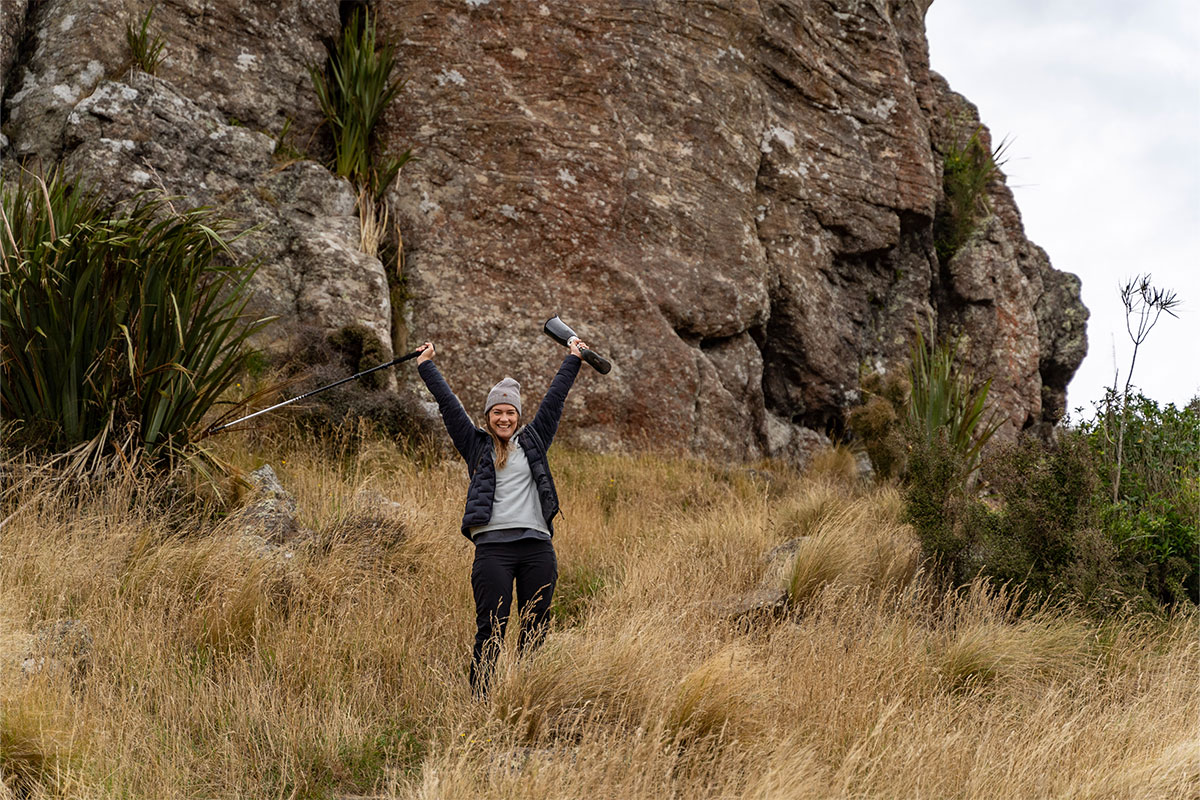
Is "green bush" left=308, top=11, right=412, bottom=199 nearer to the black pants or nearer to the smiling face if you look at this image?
the smiling face

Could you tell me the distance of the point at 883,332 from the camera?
14.2 m

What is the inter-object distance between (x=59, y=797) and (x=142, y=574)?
6.94 feet

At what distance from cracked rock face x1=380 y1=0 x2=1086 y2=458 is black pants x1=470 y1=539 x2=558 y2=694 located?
234 inches

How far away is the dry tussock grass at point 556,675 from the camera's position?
393 centimetres

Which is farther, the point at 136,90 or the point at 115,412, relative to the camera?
the point at 136,90

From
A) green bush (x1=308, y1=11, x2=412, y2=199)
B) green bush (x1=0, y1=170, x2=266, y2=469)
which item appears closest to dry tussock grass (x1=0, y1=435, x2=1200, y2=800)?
green bush (x1=0, y1=170, x2=266, y2=469)

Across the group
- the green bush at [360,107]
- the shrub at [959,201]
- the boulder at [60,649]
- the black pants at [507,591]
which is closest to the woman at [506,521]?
the black pants at [507,591]

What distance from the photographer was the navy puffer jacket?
492 cm

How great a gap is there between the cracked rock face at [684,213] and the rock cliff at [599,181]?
0.11 feet

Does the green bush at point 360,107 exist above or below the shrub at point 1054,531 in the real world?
above

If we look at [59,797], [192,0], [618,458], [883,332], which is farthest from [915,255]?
[59,797]

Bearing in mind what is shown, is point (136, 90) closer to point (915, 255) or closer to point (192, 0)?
point (192, 0)

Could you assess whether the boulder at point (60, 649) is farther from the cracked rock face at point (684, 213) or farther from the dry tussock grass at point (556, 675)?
the cracked rock face at point (684, 213)

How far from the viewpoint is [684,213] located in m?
12.2
